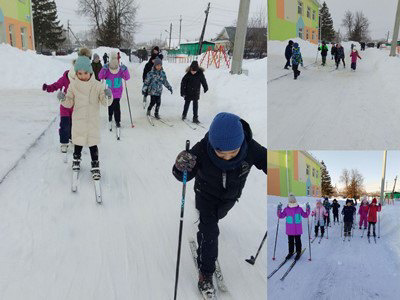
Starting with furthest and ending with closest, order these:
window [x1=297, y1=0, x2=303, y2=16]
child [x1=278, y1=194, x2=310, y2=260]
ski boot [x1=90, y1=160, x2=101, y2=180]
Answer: ski boot [x1=90, y1=160, x2=101, y2=180] < window [x1=297, y1=0, x2=303, y2=16] < child [x1=278, y1=194, x2=310, y2=260]

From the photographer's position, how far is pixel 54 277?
2.76 metres

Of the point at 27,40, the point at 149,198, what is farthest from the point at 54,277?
the point at 27,40

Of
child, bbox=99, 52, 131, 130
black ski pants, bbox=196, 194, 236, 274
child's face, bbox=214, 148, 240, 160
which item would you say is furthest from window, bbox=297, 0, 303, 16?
child, bbox=99, 52, 131, 130

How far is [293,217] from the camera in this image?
3.04 metres

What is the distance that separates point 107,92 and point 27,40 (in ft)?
75.7

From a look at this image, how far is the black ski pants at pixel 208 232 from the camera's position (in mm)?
2732

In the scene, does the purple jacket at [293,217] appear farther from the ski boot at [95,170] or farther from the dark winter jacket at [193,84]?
the dark winter jacket at [193,84]

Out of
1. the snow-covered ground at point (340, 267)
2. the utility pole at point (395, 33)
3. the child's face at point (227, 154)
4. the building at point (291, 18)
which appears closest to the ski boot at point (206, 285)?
the snow-covered ground at point (340, 267)

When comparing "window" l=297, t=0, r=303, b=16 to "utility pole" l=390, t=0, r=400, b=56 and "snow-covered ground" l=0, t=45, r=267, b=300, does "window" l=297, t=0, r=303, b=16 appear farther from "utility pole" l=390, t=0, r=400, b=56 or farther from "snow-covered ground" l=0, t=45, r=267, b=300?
"snow-covered ground" l=0, t=45, r=267, b=300

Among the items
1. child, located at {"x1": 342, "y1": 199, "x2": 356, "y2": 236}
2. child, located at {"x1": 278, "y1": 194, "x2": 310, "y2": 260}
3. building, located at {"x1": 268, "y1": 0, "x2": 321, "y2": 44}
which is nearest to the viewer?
child, located at {"x1": 278, "y1": 194, "x2": 310, "y2": 260}

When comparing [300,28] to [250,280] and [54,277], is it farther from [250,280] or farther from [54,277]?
[54,277]

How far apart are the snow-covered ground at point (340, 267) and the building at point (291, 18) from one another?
1312 millimetres

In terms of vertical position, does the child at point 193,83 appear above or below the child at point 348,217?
above

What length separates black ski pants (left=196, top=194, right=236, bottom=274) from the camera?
2732 mm
